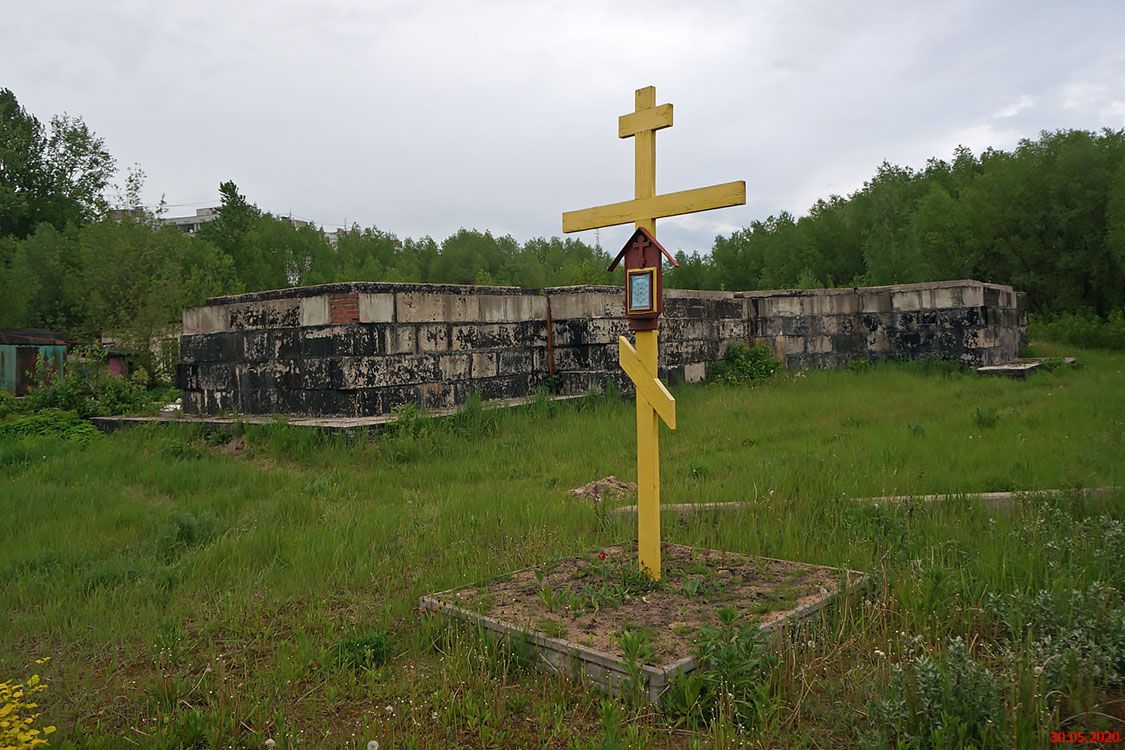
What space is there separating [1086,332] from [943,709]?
78.8ft

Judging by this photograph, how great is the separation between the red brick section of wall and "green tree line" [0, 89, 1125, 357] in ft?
57.6

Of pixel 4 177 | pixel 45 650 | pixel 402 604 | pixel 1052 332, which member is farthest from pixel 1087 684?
pixel 4 177

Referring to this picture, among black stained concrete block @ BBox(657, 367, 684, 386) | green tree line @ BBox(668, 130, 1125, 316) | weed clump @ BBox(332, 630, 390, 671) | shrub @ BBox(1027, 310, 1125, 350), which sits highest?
green tree line @ BBox(668, 130, 1125, 316)

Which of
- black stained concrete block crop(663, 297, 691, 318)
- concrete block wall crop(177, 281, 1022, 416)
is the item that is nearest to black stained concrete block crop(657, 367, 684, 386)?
concrete block wall crop(177, 281, 1022, 416)

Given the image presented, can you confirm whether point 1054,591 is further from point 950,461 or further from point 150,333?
point 150,333

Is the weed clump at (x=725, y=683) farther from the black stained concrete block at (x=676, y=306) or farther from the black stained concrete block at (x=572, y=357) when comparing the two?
the black stained concrete block at (x=676, y=306)

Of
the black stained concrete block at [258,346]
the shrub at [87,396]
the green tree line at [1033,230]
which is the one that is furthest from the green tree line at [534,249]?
the black stained concrete block at [258,346]

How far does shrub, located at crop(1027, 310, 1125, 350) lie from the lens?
22.6 meters

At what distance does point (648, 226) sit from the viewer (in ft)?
15.9

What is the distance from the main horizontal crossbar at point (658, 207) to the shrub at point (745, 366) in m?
9.48

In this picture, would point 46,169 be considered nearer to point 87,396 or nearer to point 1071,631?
point 87,396

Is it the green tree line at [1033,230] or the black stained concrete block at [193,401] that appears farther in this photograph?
the green tree line at [1033,230]

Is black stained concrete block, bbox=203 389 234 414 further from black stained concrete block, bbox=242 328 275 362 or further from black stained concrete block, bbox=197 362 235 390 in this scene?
black stained concrete block, bbox=242 328 275 362

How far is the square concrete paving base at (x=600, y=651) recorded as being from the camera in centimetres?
350
